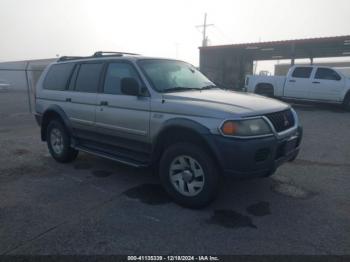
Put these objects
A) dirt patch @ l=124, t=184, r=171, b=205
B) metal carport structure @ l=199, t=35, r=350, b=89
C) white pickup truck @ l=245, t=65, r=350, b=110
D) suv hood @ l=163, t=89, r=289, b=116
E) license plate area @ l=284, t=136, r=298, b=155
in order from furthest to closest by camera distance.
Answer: metal carport structure @ l=199, t=35, r=350, b=89 < white pickup truck @ l=245, t=65, r=350, b=110 < dirt patch @ l=124, t=184, r=171, b=205 < license plate area @ l=284, t=136, r=298, b=155 < suv hood @ l=163, t=89, r=289, b=116

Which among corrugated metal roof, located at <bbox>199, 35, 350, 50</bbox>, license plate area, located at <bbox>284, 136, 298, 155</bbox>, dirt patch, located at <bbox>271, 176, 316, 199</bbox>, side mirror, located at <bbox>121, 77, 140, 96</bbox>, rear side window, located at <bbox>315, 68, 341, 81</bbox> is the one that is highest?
corrugated metal roof, located at <bbox>199, 35, 350, 50</bbox>

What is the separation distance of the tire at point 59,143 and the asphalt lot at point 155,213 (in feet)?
0.73

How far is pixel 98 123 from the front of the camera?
518cm

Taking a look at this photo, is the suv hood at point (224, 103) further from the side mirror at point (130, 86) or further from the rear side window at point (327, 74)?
the rear side window at point (327, 74)

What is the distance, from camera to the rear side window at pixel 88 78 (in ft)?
17.3

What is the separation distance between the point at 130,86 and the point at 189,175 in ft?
4.73

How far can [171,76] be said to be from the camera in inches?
192

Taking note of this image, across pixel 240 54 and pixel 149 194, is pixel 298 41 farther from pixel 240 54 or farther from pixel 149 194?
pixel 149 194

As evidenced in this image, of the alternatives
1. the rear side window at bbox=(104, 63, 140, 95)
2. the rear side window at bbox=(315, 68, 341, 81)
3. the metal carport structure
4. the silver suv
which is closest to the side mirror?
Result: the silver suv

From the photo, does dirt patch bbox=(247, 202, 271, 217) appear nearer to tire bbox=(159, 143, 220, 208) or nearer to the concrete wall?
tire bbox=(159, 143, 220, 208)

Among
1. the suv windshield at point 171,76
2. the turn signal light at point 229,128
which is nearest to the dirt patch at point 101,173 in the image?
the suv windshield at point 171,76

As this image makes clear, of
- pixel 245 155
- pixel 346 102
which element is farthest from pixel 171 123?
pixel 346 102

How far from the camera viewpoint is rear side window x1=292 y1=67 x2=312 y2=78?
46.6 feet

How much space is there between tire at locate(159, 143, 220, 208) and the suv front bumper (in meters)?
0.20
